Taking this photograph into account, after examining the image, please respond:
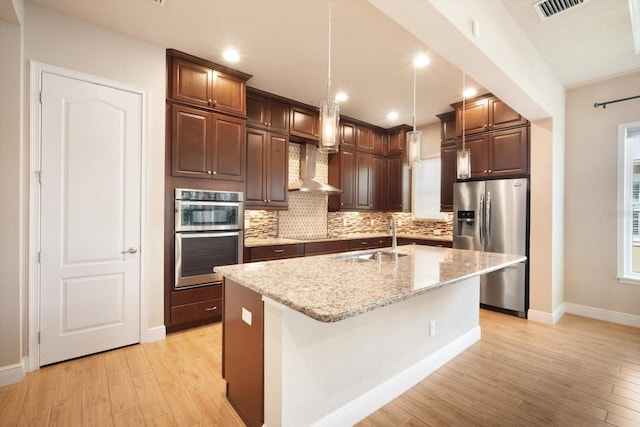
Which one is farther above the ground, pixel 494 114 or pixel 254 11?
pixel 254 11

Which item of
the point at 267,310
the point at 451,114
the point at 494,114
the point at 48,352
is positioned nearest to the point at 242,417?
the point at 267,310

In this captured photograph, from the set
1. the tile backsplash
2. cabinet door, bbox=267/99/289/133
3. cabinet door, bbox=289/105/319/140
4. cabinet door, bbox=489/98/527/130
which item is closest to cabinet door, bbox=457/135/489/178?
cabinet door, bbox=489/98/527/130

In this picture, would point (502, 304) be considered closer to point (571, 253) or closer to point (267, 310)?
point (571, 253)

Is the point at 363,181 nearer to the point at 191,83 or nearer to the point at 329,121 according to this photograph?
the point at 191,83

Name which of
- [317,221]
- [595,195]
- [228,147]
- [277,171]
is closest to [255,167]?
[277,171]

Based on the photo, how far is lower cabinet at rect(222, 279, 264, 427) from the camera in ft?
5.27

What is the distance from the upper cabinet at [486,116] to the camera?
3.75 m

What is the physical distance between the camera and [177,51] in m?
2.96

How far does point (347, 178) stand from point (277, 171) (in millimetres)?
1394

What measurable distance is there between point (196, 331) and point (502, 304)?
3712mm

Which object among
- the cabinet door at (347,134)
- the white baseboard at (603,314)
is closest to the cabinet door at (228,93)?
the cabinet door at (347,134)

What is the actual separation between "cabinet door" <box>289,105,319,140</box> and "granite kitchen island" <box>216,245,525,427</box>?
2504 millimetres

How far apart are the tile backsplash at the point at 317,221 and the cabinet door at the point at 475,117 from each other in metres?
1.57

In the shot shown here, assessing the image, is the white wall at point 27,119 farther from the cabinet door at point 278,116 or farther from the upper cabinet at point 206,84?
the cabinet door at point 278,116
